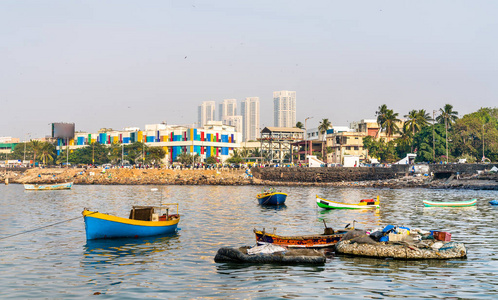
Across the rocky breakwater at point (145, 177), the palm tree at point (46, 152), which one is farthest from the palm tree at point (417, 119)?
the palm tree at point (46, 152)

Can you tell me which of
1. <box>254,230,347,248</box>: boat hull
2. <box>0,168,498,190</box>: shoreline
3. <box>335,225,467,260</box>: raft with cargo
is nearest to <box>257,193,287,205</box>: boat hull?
<box>335,225,467,260</box>: raft with cargo

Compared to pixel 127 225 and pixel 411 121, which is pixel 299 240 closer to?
pixel 127 225

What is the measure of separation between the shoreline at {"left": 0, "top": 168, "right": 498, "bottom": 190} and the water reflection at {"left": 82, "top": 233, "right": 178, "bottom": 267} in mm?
79007

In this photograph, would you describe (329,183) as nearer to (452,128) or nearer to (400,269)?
(452,128)

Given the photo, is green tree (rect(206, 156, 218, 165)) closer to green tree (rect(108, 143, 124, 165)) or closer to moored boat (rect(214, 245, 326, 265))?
green tree (rect(108, 143, 124, 165))

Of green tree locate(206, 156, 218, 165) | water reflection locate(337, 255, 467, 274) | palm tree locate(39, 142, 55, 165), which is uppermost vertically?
palm tree locate(39, 142, 55, 165)

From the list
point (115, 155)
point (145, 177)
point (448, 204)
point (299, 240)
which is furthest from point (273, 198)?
point (115, 155)

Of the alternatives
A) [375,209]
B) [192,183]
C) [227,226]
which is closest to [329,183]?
[192,183]

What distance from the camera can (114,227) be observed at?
29141mm

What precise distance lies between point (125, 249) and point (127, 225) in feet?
9.80

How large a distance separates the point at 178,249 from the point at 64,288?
941 centimetres

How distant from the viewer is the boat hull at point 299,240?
990 inches

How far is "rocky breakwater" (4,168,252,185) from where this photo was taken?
118738mm

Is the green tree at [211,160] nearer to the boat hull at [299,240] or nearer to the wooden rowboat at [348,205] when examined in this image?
the wooden rowboat at [348,205]
